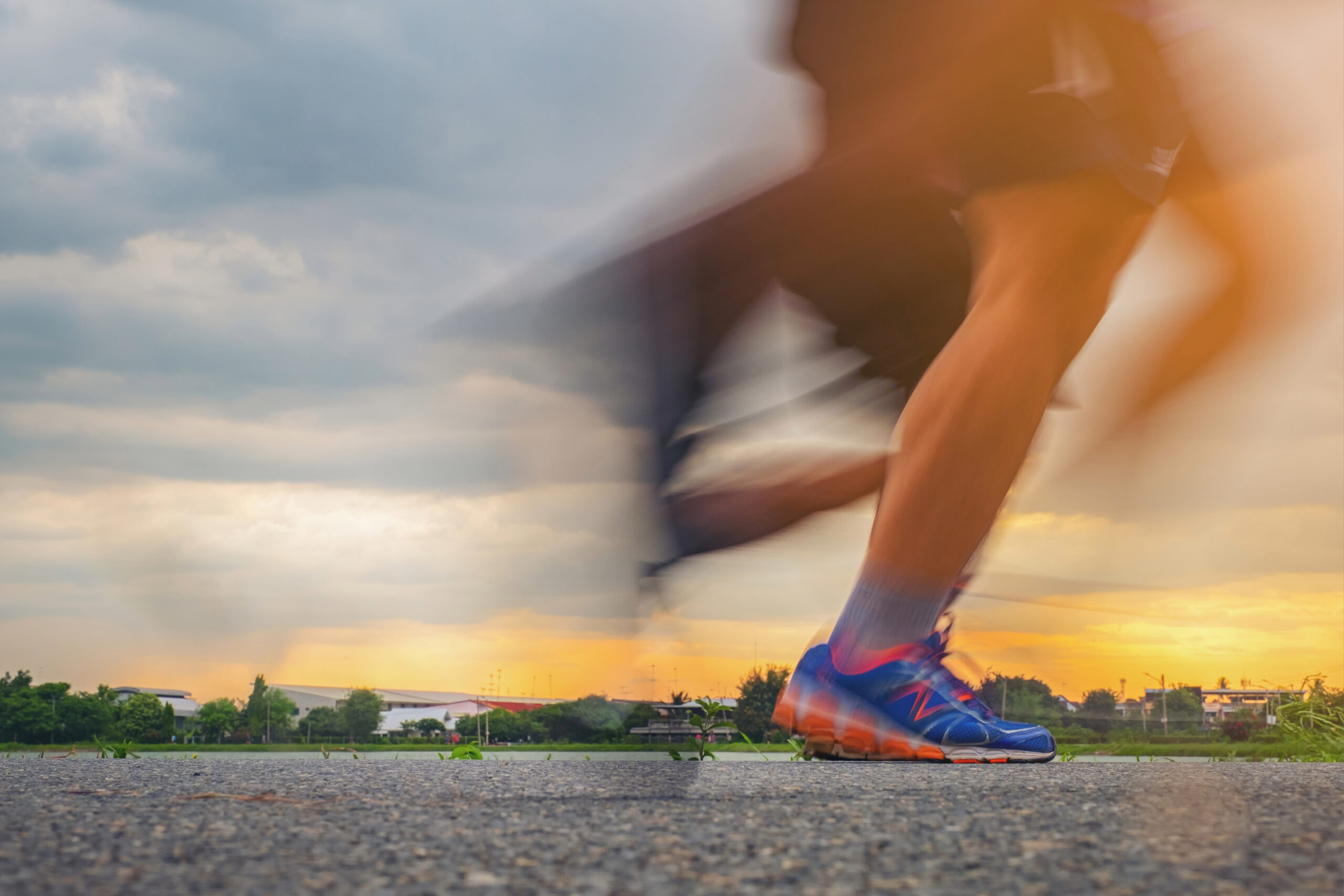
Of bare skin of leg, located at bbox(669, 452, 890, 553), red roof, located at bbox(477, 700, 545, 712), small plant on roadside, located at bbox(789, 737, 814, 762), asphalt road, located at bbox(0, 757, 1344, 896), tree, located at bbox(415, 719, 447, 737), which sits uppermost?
bare skin of leg, located at bbox(669, 452, 890, 553)

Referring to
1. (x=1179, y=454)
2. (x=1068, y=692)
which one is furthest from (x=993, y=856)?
(x=1179, y=454)

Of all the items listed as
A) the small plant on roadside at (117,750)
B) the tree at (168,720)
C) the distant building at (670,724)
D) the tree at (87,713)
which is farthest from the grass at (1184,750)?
the small plant on roadside at (117,750)

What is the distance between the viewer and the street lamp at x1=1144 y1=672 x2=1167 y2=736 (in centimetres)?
235

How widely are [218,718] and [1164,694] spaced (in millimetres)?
2378

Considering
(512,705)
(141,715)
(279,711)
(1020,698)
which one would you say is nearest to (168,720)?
(141,715)

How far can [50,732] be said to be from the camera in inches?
111

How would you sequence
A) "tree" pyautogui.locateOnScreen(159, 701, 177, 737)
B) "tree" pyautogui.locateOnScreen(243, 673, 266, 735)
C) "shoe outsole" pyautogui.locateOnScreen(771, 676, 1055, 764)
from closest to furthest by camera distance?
1. "tree" pyautogui.locateOnScreen(243, 673, 266, 735)
2. "shoe outsole" pyautogui.locateOnScreen(771, 676, 1055, 764)
3. "tree" pyautogui.locateOnScreen(159, 701, 177, 737)

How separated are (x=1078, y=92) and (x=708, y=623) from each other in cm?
161

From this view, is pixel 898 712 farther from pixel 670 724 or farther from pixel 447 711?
pixel 447 711

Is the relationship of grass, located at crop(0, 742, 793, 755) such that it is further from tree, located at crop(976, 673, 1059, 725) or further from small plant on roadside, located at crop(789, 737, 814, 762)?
tree, located at crop(976, 673, 1059, 725)

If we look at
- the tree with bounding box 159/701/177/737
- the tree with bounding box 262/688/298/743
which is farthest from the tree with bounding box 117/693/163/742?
the tree with bounding box 262/688/298/743

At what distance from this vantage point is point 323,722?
251 centimetres

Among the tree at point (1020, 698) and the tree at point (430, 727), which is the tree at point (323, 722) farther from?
the tree at point (1020, 698)

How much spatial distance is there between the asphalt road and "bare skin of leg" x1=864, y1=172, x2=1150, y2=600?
2.42 ft
